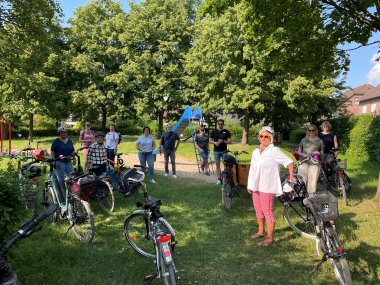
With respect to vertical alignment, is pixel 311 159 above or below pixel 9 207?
above

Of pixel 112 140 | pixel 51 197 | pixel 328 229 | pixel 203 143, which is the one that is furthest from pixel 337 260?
pixel 112 140

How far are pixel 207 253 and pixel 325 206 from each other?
187 centimetres

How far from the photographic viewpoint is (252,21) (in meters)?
8.88

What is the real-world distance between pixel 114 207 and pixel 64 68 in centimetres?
2478

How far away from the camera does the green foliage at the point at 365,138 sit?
53.6ft

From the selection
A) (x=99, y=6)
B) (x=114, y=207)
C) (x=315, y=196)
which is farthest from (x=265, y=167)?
(x=99, y=6)

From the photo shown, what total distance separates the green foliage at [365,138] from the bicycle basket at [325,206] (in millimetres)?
13416

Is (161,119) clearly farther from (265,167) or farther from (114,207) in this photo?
(265,167)

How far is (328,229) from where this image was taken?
13.6ft

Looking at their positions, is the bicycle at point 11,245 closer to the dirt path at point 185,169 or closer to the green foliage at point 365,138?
the dirt path at point 185,169

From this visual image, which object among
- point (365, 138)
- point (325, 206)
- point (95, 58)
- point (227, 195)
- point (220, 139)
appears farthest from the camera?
point (95, 58)

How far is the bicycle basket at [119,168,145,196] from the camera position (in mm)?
7195

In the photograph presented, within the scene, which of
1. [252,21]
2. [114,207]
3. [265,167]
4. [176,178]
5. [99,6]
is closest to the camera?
[265,167]

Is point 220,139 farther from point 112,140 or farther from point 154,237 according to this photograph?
point 154,237
